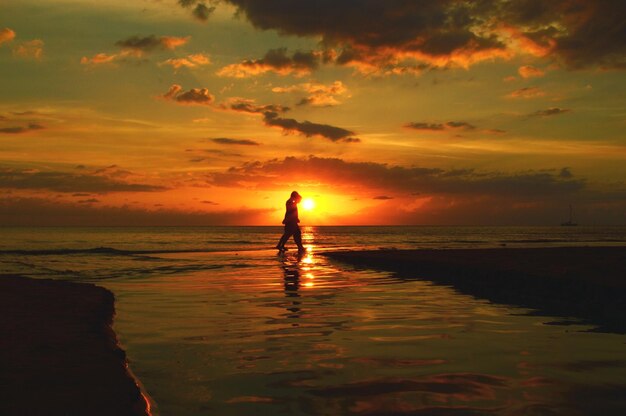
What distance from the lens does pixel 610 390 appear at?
5625 millimetres

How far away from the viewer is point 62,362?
20.9ft

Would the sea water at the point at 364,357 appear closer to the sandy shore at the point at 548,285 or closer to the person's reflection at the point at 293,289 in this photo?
the person's reflection at the point at 293,289

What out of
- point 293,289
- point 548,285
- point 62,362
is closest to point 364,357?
point 62,362

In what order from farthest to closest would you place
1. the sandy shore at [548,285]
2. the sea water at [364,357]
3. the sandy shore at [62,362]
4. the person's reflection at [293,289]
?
the sandy shore at [548,285]
the person's reflection at [293,289]
the sea water at [364,357]
the sandy shore at [62,362]

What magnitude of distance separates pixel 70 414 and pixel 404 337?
500 centimetres

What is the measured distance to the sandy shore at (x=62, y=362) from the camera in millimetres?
4930

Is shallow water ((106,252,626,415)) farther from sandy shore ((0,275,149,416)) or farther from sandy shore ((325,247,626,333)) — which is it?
sandy shore ((325,247,626,333))

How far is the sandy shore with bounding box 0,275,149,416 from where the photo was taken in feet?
16.2

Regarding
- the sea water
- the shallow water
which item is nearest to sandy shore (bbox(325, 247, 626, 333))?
the sea water

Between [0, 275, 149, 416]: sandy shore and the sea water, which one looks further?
the sea water

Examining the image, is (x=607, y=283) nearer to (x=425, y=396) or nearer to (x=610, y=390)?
(x=610, y=390)

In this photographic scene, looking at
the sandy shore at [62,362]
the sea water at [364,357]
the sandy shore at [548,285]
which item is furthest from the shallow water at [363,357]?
the sandy shore at [548,285]

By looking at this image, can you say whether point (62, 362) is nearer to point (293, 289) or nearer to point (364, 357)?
point (364, 357)

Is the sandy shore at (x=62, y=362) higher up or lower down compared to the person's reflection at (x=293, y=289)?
higher up
